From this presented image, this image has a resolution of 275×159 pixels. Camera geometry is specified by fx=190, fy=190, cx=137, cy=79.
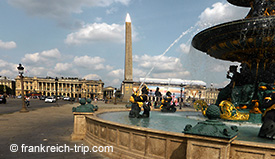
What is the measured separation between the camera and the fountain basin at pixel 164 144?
10.7ft

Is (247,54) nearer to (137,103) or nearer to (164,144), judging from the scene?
(137,103)

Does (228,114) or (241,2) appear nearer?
(228,114)

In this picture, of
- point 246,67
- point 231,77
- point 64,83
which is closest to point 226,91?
point 231,77

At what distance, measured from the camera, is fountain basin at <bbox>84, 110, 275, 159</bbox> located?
129 inches

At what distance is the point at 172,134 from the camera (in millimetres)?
3953

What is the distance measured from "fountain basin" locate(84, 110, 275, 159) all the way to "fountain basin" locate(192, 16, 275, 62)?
5067 mm

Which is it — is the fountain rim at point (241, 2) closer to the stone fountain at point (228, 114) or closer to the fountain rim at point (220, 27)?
the stone fountain at point (228, 114)

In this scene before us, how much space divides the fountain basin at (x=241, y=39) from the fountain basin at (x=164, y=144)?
507 centimetres

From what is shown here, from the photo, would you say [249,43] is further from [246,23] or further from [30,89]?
[30,89]

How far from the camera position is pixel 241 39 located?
26.4ft

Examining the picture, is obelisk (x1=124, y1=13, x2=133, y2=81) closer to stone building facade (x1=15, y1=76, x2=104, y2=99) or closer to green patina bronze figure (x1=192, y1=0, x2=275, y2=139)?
green patina bronze figure (x1=192, y1=0, x2=275, y2=139)

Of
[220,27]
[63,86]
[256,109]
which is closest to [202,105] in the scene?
[256,109]

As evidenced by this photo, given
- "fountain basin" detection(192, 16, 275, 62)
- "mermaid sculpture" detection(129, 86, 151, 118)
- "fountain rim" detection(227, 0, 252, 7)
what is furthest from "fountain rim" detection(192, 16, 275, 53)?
"mermaid sculpture" detection(129, 86, 151, 118)

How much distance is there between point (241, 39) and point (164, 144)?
248 inches
